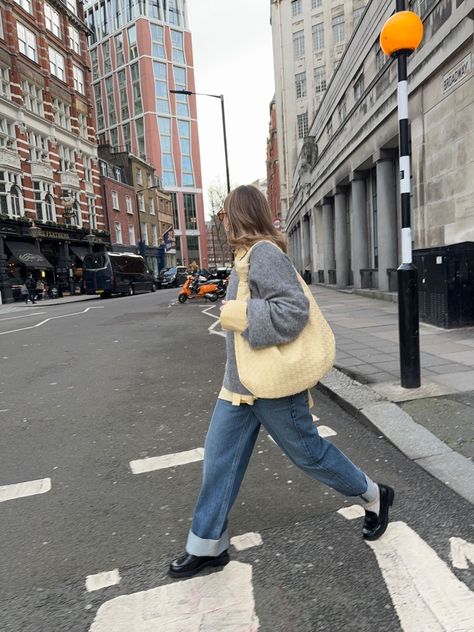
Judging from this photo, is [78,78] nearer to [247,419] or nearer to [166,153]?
[166,153]

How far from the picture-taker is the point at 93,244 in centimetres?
3844

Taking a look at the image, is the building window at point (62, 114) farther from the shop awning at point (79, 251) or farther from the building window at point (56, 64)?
the shop awning at point (79, 251)

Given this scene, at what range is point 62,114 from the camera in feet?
120

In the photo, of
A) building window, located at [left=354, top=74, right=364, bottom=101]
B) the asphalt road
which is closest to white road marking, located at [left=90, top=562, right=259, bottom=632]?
the asphalt road

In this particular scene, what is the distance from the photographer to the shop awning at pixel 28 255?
93.3 ft

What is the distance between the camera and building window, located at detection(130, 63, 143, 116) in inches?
2694

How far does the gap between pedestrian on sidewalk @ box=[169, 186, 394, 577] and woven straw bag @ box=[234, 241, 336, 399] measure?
36 millimetres

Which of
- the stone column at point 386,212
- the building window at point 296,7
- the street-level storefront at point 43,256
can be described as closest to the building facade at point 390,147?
the stone column at point 386,212

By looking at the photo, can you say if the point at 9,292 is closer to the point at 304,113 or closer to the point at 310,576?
the point at 310,576

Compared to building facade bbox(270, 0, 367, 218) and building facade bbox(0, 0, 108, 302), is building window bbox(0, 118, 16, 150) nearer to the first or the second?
building facade bbox(0, 0, 108, 302)

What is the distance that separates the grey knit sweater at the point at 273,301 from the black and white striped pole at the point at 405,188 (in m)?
2.64

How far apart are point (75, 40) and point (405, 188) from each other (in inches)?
1698

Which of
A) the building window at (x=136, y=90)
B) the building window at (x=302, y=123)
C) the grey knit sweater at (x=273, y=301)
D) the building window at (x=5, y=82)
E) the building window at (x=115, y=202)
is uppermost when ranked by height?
the building window at (x=136, y=90)

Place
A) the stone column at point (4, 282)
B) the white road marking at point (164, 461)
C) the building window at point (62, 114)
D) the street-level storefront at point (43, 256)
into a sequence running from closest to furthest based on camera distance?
1. the white road marking at point (164, 461)
2. the stone column at point (4, 282)
3. the street-level storefront at point (43, 256)
4. the building window at point (62, 114)
